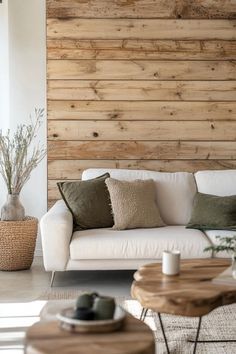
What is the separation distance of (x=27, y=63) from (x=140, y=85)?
40.1 inches

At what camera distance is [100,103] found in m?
5.14

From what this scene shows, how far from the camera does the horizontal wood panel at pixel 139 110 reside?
16.9 feet

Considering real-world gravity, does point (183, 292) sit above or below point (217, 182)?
below

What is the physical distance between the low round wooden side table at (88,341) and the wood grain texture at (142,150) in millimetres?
3056

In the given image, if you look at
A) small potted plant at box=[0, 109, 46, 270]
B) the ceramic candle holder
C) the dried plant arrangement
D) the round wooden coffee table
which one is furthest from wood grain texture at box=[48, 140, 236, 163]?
the ceramic candle holder

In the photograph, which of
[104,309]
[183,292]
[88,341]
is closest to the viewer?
[88,341]

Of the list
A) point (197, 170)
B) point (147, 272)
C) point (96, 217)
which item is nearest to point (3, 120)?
point (96, 217)

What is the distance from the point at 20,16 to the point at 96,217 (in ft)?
6.47

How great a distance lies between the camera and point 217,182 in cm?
475

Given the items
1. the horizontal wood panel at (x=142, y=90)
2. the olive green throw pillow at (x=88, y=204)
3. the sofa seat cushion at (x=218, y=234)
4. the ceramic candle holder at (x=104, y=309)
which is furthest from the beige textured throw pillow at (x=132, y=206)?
the ceramic candle holder at (x=104, y=309)

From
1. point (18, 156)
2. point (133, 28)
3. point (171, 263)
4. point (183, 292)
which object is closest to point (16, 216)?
point (18, 156)

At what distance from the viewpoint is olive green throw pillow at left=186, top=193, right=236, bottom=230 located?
4.39m

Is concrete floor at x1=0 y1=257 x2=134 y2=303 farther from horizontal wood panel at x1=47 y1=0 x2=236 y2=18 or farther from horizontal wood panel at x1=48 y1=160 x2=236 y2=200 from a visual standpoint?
horizontal wood panel at x1=47 y1=0 x2=236 y2=18

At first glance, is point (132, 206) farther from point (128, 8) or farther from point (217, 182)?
point (128, 8)
